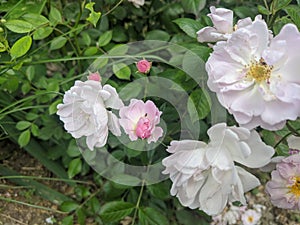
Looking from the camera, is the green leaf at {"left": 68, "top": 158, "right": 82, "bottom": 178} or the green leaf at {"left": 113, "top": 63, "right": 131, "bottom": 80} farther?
the green leaf at {"left": 68, "top": 158, "right": 82, "bottom": 178}

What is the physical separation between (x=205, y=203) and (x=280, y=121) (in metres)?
0.21

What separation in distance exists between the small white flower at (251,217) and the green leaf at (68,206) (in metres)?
0.51

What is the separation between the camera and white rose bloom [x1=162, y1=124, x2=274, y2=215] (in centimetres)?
Answer: 93

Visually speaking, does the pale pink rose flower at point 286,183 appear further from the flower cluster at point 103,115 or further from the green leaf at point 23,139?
the green leaf at point 23,139

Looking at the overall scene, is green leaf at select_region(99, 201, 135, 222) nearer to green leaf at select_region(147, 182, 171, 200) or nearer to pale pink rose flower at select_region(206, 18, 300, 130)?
green leaf at select_region(147, 182, 171, 200)

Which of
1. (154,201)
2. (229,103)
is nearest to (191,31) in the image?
(229,103)

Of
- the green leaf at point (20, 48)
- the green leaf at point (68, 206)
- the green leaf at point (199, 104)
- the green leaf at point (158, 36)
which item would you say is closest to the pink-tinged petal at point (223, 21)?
the green leaf at point (199, 104)

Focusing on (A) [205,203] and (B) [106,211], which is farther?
(B) [106,211]

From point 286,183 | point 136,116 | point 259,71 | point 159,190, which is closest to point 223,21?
point 259,71

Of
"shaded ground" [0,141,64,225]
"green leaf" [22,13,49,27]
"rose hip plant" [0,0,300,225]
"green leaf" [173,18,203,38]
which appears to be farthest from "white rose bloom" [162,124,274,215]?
"shaded ground" [0,141,64,225]

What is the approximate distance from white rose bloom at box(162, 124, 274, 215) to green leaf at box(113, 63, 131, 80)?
390 mm

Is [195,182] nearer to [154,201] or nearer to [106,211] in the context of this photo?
[106,211]

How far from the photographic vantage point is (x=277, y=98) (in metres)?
0.87

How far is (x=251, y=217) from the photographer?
1.72m
